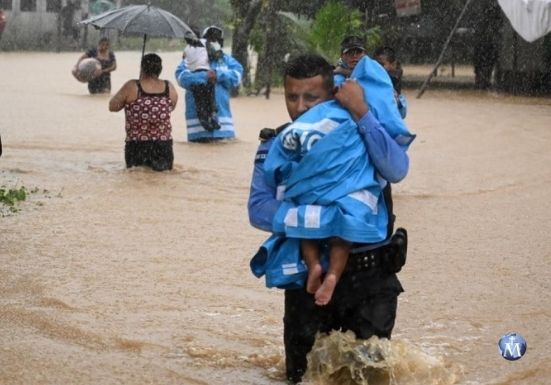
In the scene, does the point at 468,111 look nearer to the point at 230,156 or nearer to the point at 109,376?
the point at 230,156

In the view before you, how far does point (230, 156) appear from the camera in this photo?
14.1m

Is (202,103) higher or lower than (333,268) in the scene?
lower

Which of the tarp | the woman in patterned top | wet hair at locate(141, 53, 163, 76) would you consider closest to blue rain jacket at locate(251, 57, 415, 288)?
wet hair at locate(141, 53, 163, 76)

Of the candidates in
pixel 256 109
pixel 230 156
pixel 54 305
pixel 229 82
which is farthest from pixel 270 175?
pixel 256 109

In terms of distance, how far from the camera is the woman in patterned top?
39.0ft

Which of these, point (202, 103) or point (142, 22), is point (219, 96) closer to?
point (202, 103)

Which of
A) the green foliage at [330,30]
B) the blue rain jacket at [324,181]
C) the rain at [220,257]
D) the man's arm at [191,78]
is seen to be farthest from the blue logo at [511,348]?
the green foliage at [330,30]

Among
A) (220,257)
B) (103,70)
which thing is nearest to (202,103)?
(220,257)

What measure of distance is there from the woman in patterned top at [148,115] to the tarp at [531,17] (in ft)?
30.9

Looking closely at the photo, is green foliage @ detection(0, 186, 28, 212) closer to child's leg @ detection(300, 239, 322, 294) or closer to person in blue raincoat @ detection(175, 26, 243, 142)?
person in blue raincoat @ detection(175, 26, 243, 142)

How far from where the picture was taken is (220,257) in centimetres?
806

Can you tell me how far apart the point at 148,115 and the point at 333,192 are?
7.84 m

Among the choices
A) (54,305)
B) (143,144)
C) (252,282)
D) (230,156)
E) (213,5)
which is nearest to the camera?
(54,305)

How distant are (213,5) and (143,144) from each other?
163ft
